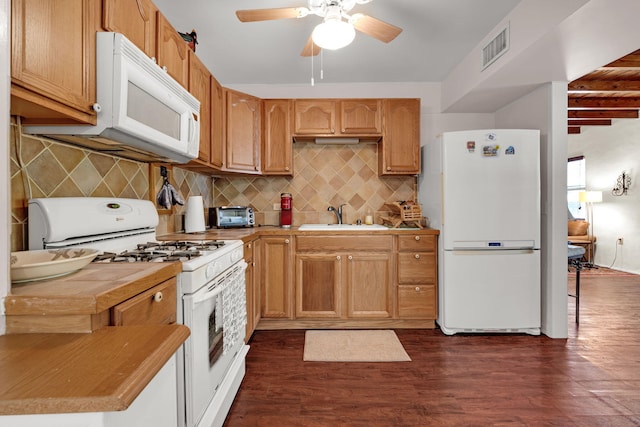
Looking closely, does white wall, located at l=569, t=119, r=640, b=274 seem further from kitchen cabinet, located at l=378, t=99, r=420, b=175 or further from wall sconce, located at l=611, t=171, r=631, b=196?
kitchen cabinet, located at l=378, t=99, r=420, b=175

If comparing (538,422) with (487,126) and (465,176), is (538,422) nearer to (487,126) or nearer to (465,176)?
(465,176)

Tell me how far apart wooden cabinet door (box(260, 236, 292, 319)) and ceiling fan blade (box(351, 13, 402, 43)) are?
172cm

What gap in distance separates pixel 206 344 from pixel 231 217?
5.79 ft

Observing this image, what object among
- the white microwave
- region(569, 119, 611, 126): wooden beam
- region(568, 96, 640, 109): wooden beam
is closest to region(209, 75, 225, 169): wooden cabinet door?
the white microwave

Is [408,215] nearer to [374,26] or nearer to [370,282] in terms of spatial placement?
[370,282]

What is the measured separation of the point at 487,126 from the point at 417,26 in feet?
5.49

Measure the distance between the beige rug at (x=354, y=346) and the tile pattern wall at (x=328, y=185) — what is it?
120 centimetres

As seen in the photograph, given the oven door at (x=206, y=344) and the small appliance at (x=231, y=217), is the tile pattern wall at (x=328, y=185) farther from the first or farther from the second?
the oven door at (x=206, y=344)

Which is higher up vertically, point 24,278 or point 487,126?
point 487,126

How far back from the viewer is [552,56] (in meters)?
2.26

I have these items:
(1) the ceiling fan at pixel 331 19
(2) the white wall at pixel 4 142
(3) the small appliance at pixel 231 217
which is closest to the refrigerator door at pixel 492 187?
(1) the ceiling fan at pixel 331 19

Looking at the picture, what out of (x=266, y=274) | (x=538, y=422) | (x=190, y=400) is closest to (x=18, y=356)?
(x=190, y=400)

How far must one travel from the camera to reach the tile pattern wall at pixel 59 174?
1307 millimetres

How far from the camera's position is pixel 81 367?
60 centimetres
